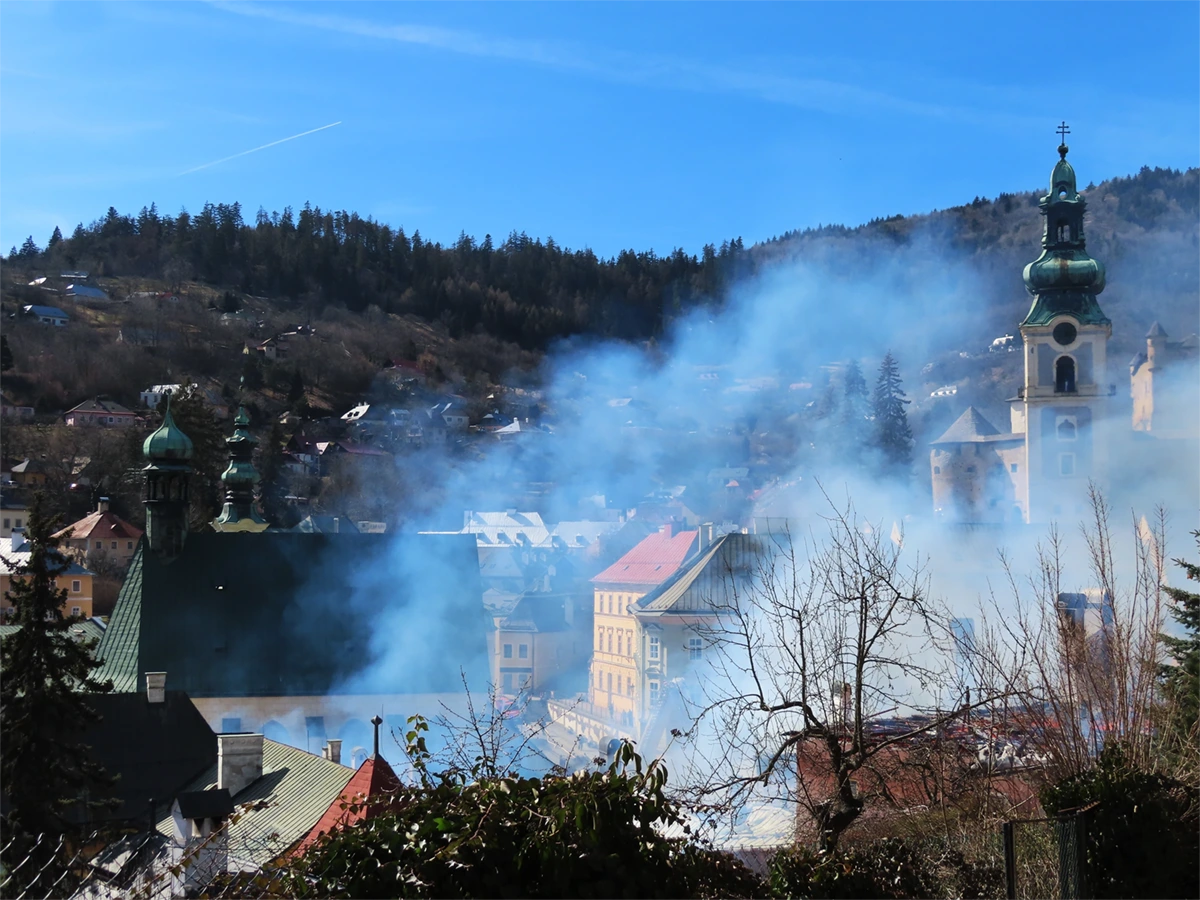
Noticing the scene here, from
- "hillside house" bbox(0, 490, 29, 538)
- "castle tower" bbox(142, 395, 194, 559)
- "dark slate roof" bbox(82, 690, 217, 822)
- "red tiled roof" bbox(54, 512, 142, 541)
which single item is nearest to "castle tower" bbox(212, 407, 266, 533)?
"castle tower" bbox(142, 395, 194, 559)

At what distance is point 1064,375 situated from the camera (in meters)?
55.4

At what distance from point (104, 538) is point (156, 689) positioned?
42097mm

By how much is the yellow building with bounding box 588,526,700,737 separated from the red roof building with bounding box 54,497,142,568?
28.4 metres

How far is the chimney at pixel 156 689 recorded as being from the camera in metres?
26.2

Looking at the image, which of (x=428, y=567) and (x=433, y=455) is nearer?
(x=428, y=567)

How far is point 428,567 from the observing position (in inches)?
1471

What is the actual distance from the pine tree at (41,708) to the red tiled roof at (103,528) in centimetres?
4992

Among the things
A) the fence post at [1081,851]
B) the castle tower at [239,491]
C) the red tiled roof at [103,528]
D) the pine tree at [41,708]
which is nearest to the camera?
the fence post at [1081,851]

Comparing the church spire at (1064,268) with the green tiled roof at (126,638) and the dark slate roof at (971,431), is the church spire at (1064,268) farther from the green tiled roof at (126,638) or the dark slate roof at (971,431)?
the green tiled roof at (126,638)

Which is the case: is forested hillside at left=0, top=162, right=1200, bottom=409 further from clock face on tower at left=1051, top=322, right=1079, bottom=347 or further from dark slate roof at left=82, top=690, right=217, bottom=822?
dark slate roof at left=82, top=690, right=217, bottom=822

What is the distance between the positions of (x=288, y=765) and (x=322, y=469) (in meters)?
70.0

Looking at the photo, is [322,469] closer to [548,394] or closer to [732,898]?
[548,394]

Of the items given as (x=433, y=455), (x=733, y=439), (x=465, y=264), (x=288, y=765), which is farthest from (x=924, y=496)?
(x=465, y=264)

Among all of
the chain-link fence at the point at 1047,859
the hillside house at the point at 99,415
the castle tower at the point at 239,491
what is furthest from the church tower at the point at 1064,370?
the hillside house at the point at 99,415
